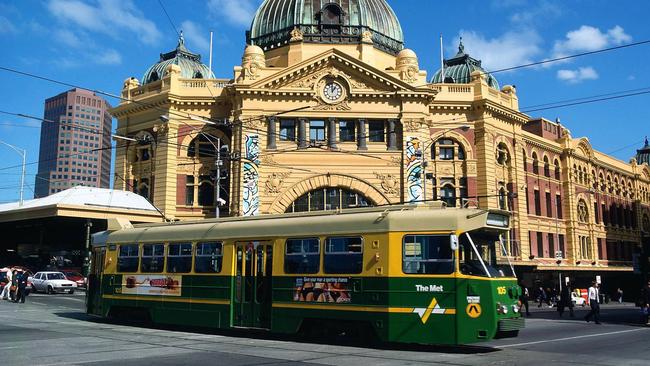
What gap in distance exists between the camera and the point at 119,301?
819 inches

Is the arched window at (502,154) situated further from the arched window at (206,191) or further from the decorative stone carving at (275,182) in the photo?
the arched window at (206,191)

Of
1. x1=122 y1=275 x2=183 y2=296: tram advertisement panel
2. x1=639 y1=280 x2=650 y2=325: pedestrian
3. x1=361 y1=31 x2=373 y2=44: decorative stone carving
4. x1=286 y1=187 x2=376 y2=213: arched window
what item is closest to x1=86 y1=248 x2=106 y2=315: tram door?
x1=122 y1=275 x2=183 y2=296: tram advertisement panel

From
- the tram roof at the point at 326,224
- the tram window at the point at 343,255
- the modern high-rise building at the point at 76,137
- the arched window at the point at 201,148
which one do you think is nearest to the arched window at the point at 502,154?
the arched window at the point at 201,148

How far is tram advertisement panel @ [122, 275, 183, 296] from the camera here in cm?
1886

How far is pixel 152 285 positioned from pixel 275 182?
23.4 meters

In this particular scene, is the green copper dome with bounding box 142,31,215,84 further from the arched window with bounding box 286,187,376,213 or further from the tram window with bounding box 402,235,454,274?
the tram window with bounding box 402,235,454,274

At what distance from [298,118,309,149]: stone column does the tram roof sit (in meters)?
22.9

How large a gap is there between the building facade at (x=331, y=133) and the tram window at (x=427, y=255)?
22.6m

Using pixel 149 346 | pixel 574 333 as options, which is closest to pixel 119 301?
pixel 149 346

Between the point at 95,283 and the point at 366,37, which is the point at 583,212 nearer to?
the point at 366,37

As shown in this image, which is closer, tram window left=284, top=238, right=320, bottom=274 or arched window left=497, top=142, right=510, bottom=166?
tram window left=284, top=238, right=320, bottom=274

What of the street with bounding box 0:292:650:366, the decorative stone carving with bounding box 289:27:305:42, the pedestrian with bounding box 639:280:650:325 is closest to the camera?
the street with bounding box 0:292:650:366

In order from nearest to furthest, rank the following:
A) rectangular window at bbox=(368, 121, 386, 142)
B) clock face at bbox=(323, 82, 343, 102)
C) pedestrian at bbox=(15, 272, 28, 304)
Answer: pedestrian at bbox=(15, 272, 28, 304)
clock face at bbox=(323, 82, 343, 102)
rectangular window at bbox=(368, 121, 386, 142)

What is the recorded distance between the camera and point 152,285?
19578 mm
